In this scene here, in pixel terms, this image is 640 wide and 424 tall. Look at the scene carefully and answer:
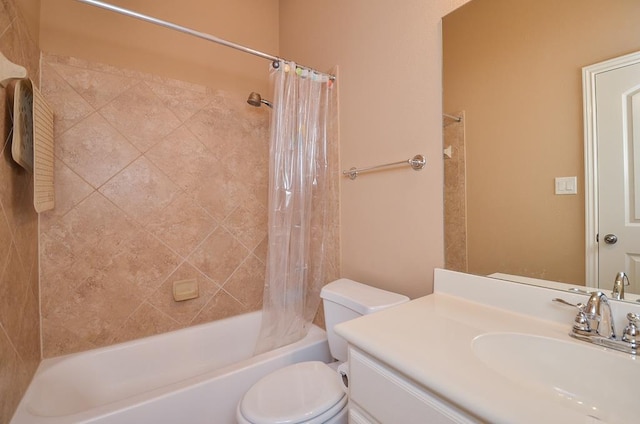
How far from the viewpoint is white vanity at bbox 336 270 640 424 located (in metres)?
0.46

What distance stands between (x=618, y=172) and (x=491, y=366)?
58cm

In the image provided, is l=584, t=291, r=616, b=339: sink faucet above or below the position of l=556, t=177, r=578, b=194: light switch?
below

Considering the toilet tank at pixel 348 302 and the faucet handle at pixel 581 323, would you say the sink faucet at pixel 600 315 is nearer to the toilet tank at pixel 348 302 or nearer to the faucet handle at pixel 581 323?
the faucet handle at pixel 581 323

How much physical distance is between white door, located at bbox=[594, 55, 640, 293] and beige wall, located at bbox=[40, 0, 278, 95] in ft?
6.21

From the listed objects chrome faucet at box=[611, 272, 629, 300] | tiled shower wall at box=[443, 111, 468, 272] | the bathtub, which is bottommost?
the bathtub

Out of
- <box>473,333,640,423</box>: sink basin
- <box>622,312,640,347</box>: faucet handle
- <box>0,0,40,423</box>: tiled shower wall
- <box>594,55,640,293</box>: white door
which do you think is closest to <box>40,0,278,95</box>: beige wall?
<box>0,0,40,423</box>: tiled shower wall

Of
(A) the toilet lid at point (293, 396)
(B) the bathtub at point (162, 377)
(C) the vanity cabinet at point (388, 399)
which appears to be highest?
(C) the vanity cabinet at point (388, 399)

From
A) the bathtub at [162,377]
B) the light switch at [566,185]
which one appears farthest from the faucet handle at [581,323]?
the bathtub at [162,377]

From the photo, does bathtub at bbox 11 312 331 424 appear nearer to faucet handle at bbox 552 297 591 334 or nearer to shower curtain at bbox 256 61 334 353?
shower curtain at bbox 256 61 334 353

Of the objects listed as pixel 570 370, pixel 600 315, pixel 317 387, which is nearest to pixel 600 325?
pixel 600 315

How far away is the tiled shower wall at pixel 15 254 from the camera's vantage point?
926 mm

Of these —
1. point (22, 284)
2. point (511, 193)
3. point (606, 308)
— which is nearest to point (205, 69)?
point (22, 284)

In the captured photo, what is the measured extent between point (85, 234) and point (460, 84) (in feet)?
6.29

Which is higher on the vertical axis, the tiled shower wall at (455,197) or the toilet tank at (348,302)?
the tiled shower wall at (455,197)
